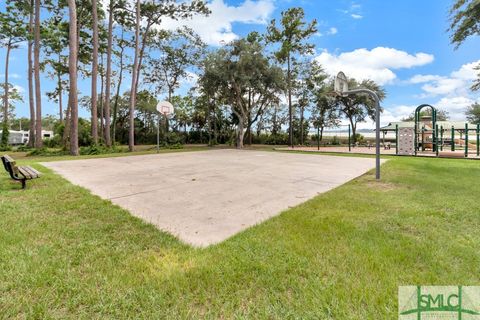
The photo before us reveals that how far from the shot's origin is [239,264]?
185 cm

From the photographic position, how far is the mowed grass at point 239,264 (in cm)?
143

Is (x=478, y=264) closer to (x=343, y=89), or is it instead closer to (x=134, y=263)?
(x=134, y=263)

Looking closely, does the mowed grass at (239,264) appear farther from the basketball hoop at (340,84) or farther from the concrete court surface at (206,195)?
the basketball hoop at (340,84)

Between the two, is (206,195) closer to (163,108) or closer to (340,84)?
(340,84)

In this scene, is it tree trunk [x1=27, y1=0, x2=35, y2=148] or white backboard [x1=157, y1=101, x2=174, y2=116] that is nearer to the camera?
white backboard [x1=157, y1=101, x2=174, y2=116]

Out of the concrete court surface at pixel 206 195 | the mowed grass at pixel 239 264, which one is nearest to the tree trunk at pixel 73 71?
the concrete court surface at pixel 206 195

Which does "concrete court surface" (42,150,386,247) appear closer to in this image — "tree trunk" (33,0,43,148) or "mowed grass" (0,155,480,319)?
"mowed grass" (0,155,480,319)

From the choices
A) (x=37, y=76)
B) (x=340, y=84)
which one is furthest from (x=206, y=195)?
(x=37, y=76)

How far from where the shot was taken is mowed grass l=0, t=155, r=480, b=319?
1426mm

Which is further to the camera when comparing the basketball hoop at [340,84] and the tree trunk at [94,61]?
the tree trunk at [94,61]

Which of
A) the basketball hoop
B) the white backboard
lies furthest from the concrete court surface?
the white backboard

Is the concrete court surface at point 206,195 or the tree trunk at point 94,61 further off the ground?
the tree trunk at point 94,61

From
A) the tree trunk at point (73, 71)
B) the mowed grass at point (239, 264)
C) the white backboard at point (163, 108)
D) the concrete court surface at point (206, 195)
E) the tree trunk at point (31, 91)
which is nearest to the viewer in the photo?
the mowed grass at point (239, 264)

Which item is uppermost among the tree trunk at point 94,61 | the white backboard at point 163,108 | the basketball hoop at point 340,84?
the tree trunk at point 94,61
